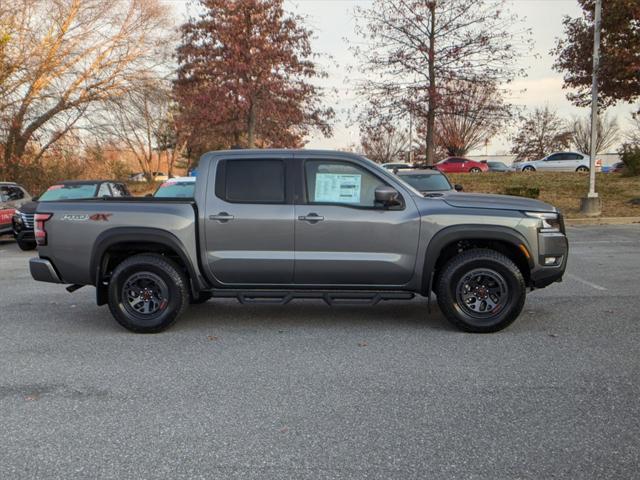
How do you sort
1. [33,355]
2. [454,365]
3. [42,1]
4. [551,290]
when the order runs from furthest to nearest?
[42,1] → [551,290] → [33,355] → [454,365]

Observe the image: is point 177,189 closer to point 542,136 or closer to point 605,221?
point 605,221

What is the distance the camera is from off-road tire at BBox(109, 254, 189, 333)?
19.4 ft

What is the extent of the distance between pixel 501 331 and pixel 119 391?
146 inches

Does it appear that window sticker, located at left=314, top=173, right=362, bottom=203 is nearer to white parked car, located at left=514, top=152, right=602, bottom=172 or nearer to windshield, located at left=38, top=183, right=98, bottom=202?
windshield, located at left=38, top=183, right=98, bottom=202

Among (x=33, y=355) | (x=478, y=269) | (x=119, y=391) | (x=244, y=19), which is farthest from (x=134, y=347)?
(x=244, y=19)

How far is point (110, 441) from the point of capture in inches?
137

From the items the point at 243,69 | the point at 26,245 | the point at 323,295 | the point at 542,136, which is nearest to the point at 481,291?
the point at 323,295

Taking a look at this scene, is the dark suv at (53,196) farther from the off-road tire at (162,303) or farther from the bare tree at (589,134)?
the bare tree at (589,134)

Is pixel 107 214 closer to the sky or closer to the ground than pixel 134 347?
closer to the sky

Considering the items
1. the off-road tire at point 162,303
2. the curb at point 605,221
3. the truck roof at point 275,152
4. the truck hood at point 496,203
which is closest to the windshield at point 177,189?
the truck roof at point 275,152

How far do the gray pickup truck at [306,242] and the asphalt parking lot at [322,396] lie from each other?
42cm

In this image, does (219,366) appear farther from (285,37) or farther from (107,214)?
(285,37)

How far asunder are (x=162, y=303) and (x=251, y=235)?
116cm

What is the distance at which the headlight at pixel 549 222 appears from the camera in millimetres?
5818
